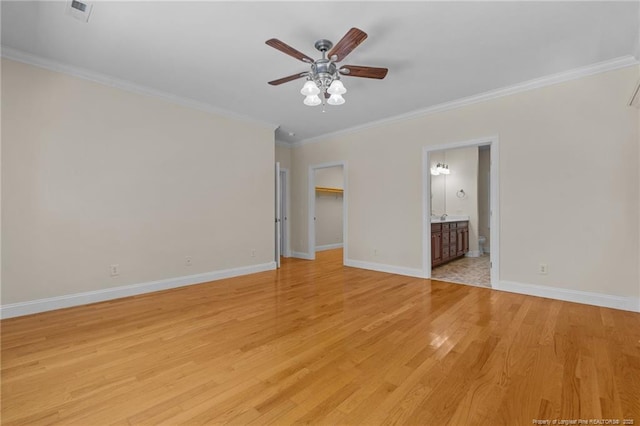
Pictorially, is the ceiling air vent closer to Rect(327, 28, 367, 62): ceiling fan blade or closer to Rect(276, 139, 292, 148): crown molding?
Rect(327, 28, 367, 62): ceiling fan blade

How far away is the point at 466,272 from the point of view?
4871mm

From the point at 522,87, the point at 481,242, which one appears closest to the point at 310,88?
the point at 522,87

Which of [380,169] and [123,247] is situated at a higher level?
[380,169]

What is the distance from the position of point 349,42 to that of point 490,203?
3.25 metres

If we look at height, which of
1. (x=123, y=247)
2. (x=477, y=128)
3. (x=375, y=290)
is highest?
(x=477, y=128)

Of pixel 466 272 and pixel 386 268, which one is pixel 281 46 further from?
pixel 466 272

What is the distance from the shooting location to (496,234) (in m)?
3.80

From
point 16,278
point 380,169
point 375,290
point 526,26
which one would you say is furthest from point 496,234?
point 16,278

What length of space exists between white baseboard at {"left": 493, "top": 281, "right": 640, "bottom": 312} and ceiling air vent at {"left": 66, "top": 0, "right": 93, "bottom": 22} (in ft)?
17.1

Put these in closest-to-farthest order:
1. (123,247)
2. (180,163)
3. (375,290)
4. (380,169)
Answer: (123,247)
(375,290)
(180,163)
(380,169)

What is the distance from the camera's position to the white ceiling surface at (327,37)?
7.43 feet

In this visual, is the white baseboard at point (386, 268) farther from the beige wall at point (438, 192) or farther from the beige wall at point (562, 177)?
the beige wall at point (438, 192)

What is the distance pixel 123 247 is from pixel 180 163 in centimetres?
135

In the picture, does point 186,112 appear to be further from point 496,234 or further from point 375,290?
point 496,234
